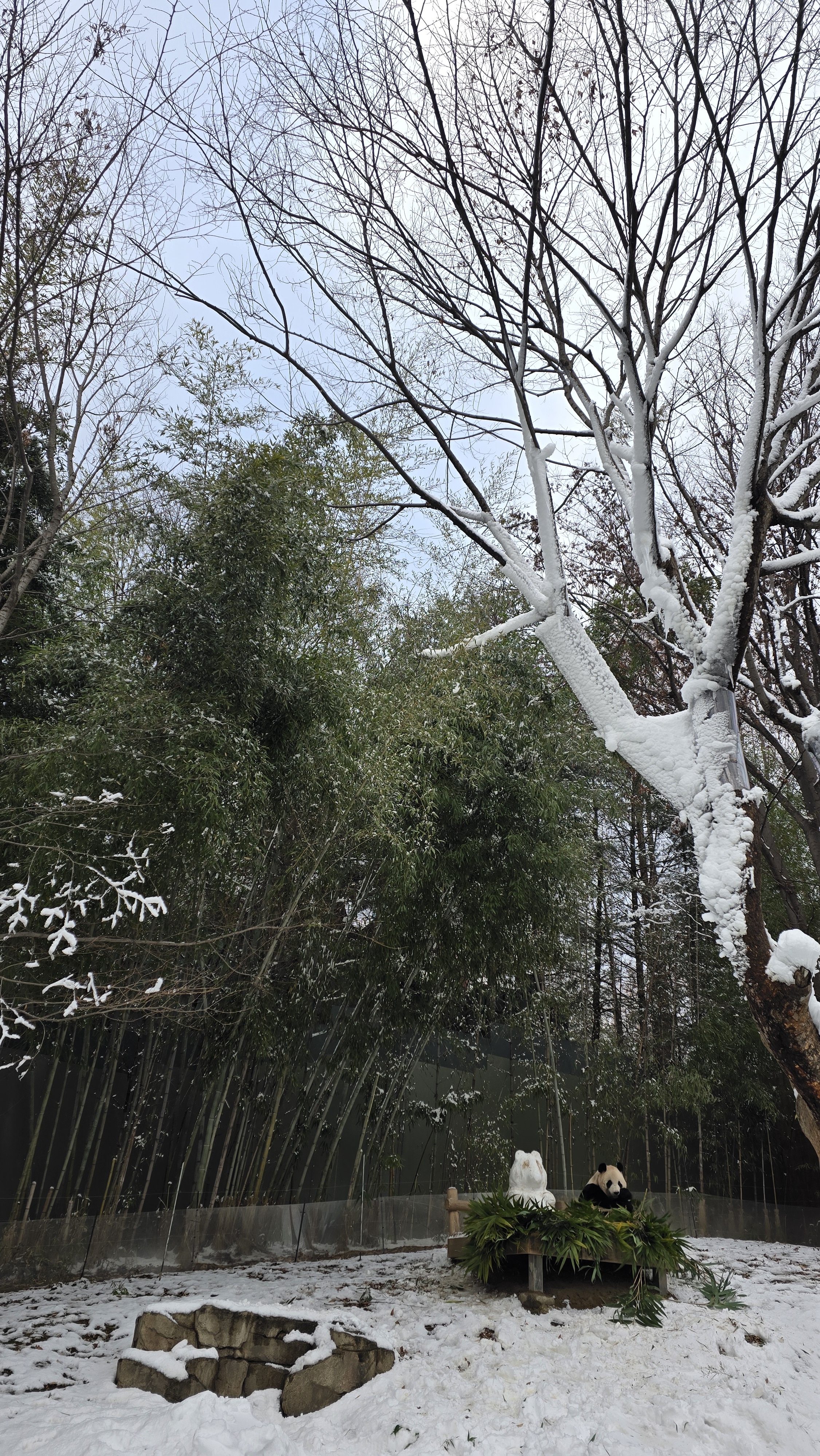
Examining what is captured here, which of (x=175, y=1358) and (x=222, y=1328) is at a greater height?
(x=222, y=1328)

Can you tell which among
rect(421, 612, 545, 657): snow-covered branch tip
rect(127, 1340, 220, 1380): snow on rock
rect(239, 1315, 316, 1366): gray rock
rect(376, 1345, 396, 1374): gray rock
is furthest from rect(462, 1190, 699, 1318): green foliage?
rect(421, 612, 545, 657): snow-covered branch tip

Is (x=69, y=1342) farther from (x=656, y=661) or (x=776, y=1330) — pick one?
(x=656, y=661)

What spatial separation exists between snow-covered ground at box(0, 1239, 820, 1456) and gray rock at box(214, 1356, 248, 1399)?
95 millimetres

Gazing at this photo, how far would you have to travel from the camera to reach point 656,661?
669 cm

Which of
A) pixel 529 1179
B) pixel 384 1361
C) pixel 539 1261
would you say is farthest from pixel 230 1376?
pixel 529 1179

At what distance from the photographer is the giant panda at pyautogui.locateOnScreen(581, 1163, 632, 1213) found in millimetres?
4992

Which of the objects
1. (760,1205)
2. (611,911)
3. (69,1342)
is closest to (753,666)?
(69,1342)

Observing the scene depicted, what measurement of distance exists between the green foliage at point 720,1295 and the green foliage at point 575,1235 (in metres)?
0.13

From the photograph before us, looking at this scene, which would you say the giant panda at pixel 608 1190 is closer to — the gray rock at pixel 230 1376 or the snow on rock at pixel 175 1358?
the gray rock at pixel 230 1376

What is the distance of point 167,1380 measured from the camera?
10.4 ft

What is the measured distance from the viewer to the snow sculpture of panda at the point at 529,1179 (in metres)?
4.80

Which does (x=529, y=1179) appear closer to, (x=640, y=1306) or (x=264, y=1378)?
(x=640, y=1306)

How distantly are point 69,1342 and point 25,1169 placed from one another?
52.3 inches

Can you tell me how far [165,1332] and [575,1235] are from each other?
1.95 metres
